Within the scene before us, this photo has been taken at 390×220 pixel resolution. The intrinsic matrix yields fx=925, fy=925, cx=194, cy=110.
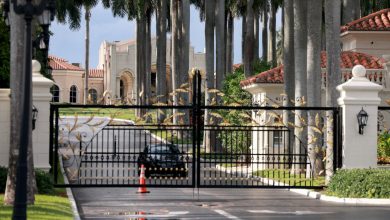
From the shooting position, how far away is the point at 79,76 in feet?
406

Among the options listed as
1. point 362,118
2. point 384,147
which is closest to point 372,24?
point 384,147

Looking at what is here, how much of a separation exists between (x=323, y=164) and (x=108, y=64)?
89791 mm

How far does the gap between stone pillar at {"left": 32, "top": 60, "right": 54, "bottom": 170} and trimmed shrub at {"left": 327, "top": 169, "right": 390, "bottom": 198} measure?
744cm

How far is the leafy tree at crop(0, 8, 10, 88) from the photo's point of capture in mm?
29891

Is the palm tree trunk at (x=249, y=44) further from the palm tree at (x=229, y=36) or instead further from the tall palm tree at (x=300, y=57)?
the tall palm tree at (x=300, y=57)

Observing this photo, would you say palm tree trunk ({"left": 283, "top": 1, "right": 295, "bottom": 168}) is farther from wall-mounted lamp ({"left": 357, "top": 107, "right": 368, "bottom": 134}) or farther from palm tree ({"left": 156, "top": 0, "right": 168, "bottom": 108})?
palm tree ({"left": 156, "top": 0, "right": 168, "bottom": 108})

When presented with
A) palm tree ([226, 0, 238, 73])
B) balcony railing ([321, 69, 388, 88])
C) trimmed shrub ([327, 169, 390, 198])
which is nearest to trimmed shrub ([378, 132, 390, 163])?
trimmed shrub ([327, 169, 390, 198])

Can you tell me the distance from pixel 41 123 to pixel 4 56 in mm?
7616

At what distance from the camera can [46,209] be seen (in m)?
18.1

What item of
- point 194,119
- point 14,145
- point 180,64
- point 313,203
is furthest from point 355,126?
point 180,64

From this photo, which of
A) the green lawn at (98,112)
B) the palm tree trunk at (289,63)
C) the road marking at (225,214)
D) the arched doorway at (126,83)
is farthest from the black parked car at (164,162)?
the arched doorway at (126,83)

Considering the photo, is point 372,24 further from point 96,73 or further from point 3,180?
point 96,73

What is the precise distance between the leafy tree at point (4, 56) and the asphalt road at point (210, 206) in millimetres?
5092

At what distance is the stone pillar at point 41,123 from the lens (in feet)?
75.6
